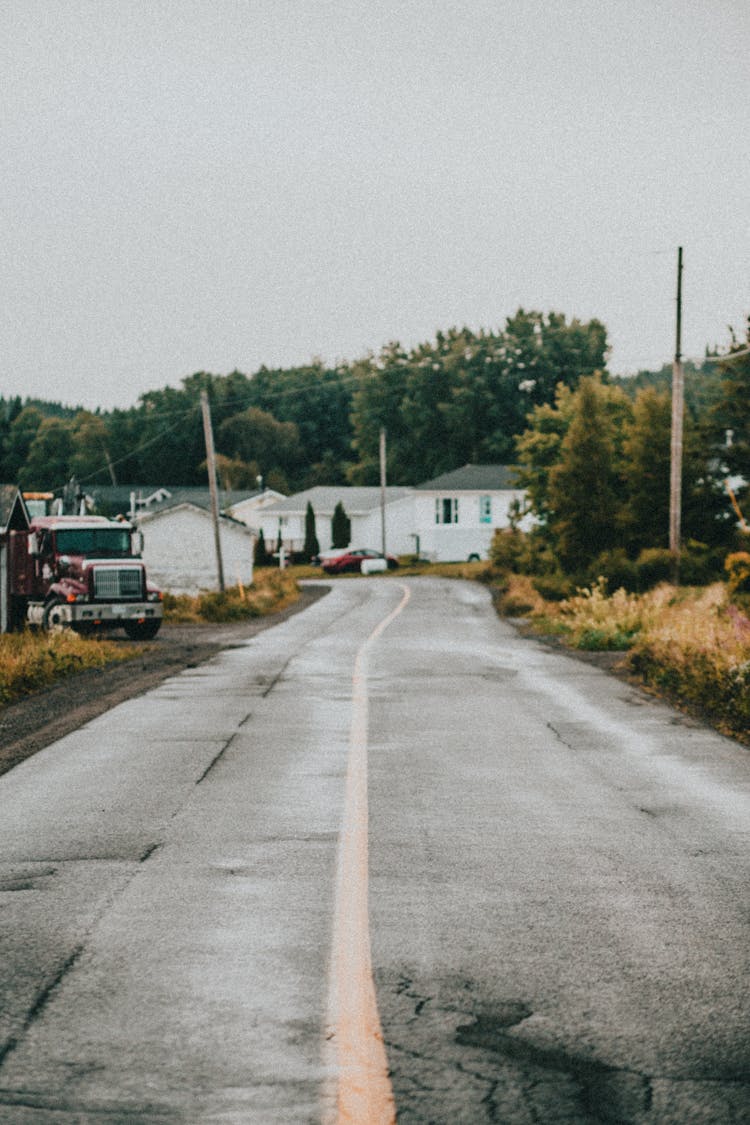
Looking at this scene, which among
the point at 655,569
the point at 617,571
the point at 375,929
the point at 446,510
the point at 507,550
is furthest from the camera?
the point at 446,510

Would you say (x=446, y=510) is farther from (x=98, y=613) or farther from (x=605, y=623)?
(x=605, y=623)

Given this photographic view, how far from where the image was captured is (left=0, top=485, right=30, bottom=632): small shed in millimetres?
32406

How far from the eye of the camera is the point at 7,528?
35031 millimetres

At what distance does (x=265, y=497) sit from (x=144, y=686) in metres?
89.7

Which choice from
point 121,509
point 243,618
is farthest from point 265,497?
point 243,618

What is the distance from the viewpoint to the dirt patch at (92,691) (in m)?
13.8

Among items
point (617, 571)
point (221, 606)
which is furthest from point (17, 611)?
point (617, 571)

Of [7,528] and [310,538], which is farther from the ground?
[7,528]

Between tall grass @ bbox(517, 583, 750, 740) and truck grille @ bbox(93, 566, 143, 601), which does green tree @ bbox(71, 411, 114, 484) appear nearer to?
truck grille @ bbox(93, 566, 143, 601)

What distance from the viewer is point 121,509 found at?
12169cm

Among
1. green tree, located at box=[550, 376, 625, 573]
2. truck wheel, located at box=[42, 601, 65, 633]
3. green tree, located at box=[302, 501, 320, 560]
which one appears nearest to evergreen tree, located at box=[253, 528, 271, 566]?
green tree, located at box=[302, 501, 320, 560]

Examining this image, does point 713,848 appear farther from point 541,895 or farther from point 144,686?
point 144,686

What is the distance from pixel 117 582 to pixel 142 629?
165cm

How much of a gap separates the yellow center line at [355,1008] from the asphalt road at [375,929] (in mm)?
16
